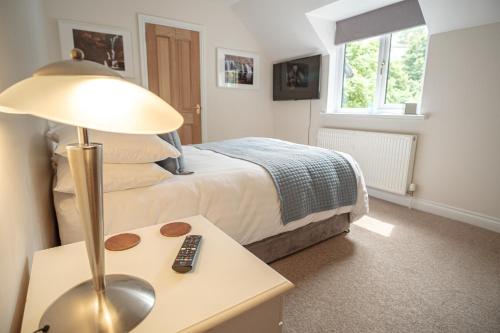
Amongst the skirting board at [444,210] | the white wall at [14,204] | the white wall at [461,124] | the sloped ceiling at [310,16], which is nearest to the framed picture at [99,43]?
the sloped ceiling at [310,16]

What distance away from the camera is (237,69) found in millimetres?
4180

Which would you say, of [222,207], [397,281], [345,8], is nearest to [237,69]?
[345,8]

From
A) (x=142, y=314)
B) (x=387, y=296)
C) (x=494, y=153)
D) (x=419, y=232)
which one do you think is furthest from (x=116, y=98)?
(x=494, y=153)

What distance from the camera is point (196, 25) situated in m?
3.72

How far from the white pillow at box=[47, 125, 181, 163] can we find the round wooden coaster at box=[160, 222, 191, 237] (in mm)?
441

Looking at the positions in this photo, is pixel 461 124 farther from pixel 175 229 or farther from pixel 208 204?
pixel 175 229

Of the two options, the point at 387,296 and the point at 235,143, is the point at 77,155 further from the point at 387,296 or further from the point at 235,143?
the point at 235,143

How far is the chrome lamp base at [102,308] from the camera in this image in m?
0.54

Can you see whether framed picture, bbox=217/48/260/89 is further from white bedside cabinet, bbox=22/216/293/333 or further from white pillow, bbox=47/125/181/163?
white bedside cabinet, bbox=22/216/293/333

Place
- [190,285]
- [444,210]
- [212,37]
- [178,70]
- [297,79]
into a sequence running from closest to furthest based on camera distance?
[190,285] < [444,210] < [178,70] < [212,37] < [297,79]

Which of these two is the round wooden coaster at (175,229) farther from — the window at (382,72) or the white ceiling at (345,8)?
the white ceiling at (345,8)

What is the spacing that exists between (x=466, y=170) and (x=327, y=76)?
6.39ft

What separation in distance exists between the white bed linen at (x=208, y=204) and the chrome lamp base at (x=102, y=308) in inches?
23.6

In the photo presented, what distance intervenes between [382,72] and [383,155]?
3.21 feet
